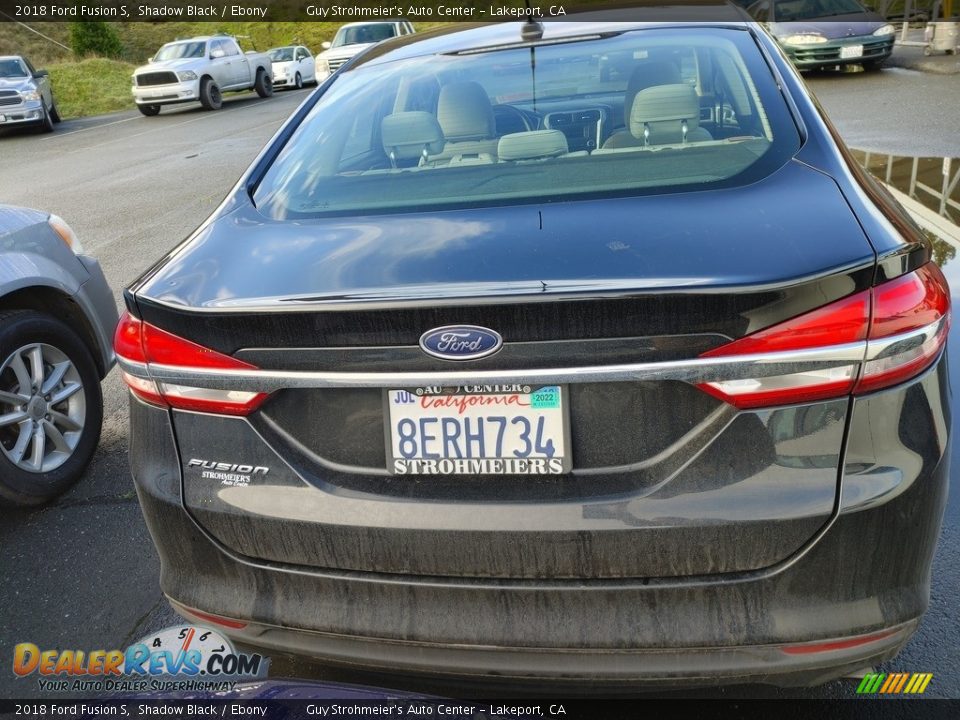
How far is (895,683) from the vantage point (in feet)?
7.91

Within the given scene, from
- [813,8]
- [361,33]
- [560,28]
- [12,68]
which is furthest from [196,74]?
[560,28]

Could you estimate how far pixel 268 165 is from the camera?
2.74 m

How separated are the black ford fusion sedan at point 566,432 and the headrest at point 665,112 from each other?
0.54 meters

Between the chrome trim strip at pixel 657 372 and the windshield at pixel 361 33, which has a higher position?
the chrome trim strip at pixel 657 372

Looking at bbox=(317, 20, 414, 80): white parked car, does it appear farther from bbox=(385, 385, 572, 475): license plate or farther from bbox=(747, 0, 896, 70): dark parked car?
bbox=(385, 385, 572, 475): license plate

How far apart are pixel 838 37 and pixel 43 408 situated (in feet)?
53.5

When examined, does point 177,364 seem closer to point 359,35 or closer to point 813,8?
point 813,8

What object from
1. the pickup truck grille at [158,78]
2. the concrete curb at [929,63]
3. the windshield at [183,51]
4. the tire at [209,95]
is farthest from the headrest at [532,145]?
the windshield at [183,51]

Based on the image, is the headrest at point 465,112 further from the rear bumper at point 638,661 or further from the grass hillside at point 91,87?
the grass hillside at point 91,87

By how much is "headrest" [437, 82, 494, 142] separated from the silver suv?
19559mm

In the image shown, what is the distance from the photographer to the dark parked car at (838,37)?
1664 cm

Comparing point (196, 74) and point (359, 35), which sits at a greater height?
point (359, 35)

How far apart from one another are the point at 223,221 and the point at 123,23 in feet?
205

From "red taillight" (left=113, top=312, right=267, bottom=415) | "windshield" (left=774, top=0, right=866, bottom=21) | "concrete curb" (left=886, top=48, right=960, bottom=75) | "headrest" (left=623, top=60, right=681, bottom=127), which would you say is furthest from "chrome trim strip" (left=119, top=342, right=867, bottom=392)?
"windshield" (left=774, top=0, right=866, bottom=21)
